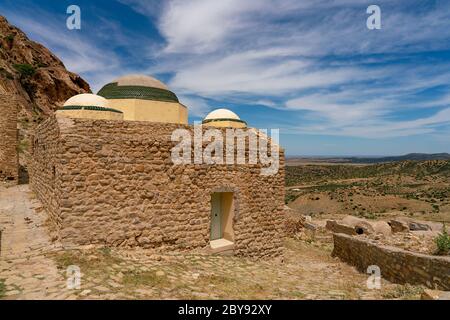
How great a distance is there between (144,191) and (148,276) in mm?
2026

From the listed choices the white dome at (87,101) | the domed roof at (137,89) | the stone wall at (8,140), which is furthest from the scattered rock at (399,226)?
the stone wall at (8,140)

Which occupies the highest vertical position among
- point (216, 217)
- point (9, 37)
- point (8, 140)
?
point (9, 37)

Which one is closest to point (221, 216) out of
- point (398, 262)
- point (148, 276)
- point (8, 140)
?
point (148, 276)

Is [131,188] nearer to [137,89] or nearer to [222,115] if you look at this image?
[137,89]

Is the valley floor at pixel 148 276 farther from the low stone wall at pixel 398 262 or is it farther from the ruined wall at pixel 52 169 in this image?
the ruined wall at pixel 52 169

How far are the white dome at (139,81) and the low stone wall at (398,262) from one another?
726cm

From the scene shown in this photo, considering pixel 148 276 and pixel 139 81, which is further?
pixel 139 81

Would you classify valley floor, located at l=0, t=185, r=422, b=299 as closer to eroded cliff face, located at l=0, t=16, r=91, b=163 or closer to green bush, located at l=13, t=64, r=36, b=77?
eroded cliff face, located at l=0, t=16, r=91, b=163

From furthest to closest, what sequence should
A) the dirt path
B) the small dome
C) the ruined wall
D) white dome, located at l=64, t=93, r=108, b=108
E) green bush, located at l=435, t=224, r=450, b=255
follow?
the small dome < white dome, located at l=64, t=93, r=108, b=108 < green bush, located at l=435, t=224, r=450, b=255 < the ruined wall < the dirt path

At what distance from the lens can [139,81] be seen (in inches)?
386

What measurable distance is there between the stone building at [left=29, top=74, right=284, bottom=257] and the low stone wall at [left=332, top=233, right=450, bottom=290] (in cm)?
244

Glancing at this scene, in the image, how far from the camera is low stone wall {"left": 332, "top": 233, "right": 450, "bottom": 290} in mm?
5461

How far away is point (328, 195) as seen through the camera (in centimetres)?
3366

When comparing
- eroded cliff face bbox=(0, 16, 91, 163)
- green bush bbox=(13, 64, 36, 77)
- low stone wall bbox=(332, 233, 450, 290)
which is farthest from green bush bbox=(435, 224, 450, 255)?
green bush bbox=(13, 64, 36, 77)
